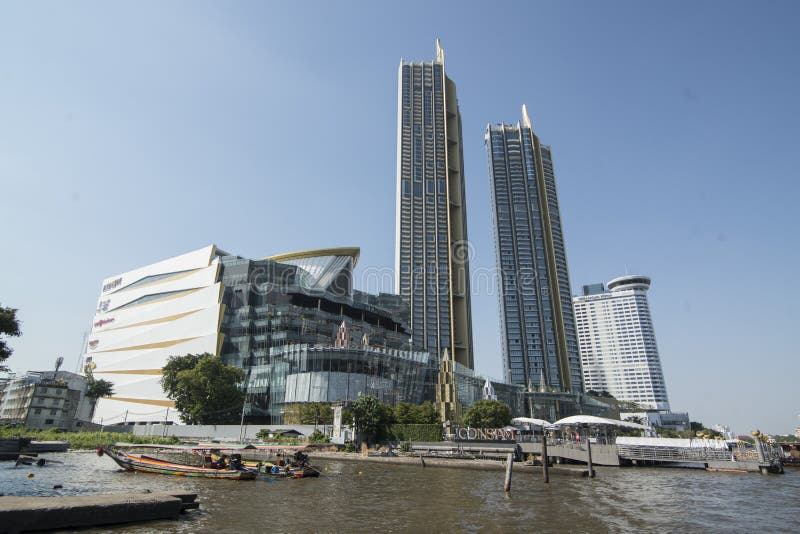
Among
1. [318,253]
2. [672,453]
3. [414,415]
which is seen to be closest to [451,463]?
[414,415]

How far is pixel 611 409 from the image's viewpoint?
156m

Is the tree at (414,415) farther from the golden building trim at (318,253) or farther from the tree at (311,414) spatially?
the golden building trim at (318,253)

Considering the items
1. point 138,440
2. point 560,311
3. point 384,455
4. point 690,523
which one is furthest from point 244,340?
point 560,311

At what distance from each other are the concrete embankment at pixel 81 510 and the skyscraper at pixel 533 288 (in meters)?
152

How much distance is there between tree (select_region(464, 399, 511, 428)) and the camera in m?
79.8

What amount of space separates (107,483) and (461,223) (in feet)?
539

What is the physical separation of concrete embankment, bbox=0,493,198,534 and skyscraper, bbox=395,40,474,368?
141 metres

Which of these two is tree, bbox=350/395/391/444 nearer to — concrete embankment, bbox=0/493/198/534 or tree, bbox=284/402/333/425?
tree, bbox=284/402/333/425

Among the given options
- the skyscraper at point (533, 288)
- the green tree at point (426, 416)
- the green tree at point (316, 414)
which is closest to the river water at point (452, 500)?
the green tree at point (426, 416)

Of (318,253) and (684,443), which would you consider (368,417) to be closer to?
(684,443)

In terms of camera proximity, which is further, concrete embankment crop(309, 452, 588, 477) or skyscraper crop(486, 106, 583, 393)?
skyscraper crop(486, 106, 583, 393)

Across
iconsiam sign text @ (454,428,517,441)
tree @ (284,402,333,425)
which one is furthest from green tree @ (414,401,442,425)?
tree @ (284,402,333,425)

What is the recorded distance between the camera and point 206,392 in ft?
276

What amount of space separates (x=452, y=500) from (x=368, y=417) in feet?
139
